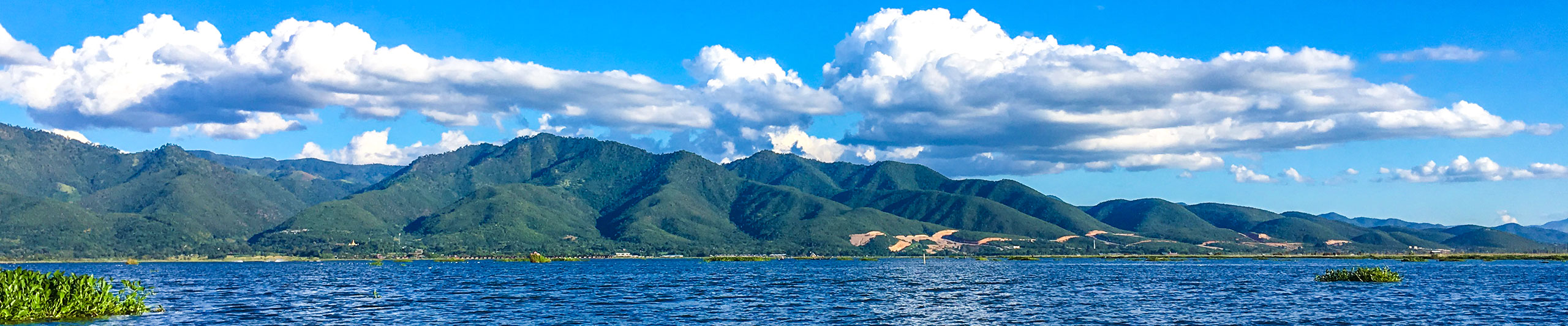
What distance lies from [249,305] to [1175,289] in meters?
114

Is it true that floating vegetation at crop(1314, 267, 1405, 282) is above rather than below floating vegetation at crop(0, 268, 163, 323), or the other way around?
above

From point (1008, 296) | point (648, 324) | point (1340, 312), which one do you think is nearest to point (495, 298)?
point (648, 324)

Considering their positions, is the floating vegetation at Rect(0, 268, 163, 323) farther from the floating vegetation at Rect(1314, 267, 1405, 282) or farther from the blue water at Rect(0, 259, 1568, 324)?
the floating vegetation at Rect(1314, 267, 1405, 282)

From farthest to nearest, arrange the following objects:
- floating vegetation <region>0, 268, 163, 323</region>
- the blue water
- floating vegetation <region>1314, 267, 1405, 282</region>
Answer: floating vegetation <region>1314, 267, 1405, 282</region>, the blue water, floating vegetation <region>0, 268, 163, 323</region>

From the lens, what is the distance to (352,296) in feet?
436

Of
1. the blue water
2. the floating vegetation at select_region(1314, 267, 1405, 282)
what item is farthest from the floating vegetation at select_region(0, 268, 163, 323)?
the floating vegetation at select_region(1314, 267, 1405, 282)

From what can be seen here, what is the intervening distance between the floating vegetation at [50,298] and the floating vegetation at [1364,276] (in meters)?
156

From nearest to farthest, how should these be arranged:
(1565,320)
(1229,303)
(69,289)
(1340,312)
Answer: (69,289) → (1565,320) → (1340,312) → (1229,303)


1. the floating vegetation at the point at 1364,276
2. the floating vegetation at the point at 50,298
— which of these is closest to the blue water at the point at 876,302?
the floating vegetation at the point at 50,298

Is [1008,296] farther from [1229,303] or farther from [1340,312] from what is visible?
[1340,312]

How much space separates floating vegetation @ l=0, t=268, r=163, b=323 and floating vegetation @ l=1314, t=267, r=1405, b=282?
511 ft

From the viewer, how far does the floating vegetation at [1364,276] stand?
158 meters

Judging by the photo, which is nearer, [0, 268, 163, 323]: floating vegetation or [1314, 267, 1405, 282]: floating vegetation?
[0, 268, 163, 323]: floating vegetation

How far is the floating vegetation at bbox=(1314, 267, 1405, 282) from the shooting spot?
157875 millimetres
